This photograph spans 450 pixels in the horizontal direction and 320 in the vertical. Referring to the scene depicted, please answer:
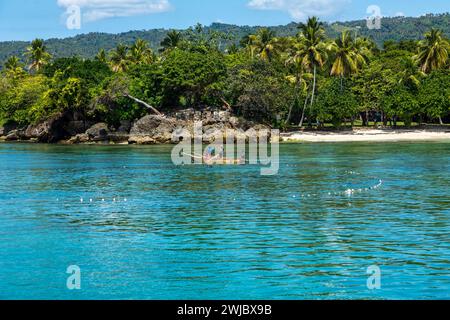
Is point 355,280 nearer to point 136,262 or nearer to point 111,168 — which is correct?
point 136,262

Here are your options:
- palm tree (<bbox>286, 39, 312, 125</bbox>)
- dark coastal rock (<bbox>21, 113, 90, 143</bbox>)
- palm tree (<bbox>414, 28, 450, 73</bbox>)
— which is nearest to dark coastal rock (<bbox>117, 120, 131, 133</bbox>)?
dark coastal rock (<bbox>21, 113, 90, 143</bbox>)

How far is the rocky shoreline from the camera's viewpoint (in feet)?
303

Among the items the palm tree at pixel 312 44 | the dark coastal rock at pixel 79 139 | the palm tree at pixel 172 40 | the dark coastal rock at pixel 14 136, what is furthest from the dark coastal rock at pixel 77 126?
the palm tree at pixel 172 40

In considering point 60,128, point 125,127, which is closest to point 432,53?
point 125,127

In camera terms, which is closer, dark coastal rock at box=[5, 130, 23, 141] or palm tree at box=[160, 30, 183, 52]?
dark coastal rock at box=[5, 130, 23, 141]

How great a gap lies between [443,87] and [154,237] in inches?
3284

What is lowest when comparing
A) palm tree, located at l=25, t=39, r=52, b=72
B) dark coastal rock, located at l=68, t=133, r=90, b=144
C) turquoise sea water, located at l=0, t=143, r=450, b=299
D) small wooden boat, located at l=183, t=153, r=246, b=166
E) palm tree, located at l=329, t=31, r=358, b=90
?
turquoise sea water, located at l=0, t=143, r=450, b=299

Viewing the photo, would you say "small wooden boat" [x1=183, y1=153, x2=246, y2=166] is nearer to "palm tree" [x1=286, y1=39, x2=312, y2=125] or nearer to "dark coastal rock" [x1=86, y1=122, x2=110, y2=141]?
"dark coastal rock" [x1=86, y1=122, x2=110, y2=141]

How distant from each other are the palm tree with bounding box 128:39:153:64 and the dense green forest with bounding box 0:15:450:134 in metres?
25.8

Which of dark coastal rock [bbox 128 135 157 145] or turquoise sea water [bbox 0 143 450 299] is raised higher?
dark coastal rock [bbox 128 135 157 145]

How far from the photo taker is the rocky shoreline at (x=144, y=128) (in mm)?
92375

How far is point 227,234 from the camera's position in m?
26.5

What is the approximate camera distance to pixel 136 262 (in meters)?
22.2
